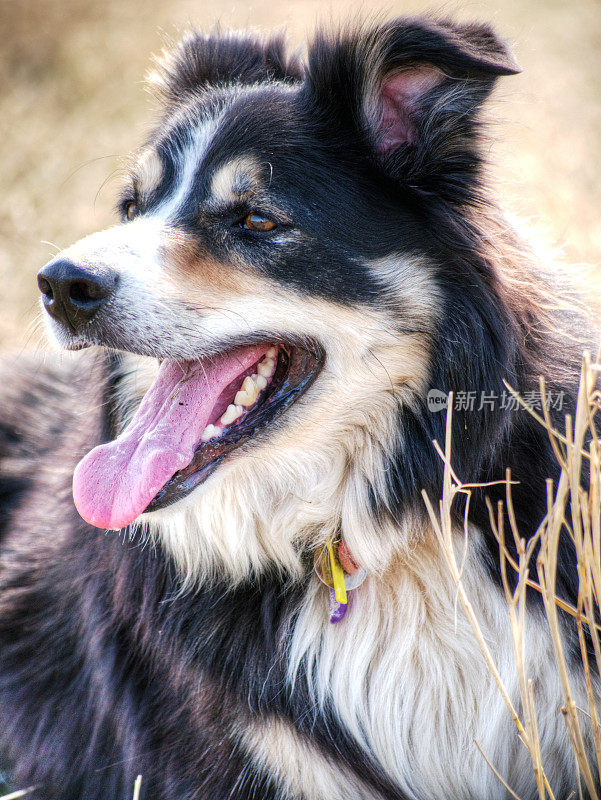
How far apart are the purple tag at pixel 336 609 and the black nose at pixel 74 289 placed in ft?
3.28

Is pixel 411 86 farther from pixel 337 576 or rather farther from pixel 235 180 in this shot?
pixel 337 576

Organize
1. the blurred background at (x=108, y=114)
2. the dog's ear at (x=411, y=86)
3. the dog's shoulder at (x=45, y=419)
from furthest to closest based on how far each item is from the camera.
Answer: the blurred background at (x=108, y=114) < the dog's shoulder at (x=45, y=419) < the dog's ear at (x=411, y=86)

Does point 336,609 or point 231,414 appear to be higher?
point 231,414

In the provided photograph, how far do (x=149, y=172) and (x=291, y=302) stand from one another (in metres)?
0.72

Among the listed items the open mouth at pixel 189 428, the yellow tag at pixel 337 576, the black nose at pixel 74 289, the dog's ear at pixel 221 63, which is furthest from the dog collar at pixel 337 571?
the dog's ear at pixel 221 63

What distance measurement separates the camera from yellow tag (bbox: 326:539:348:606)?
237cm

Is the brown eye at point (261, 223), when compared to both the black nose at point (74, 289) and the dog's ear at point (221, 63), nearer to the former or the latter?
the black nose at point (74, 289)

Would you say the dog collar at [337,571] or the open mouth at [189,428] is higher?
the open mouth at [189,428]

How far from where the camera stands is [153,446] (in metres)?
2.36

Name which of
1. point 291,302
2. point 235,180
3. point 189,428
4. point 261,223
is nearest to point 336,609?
point 189,428

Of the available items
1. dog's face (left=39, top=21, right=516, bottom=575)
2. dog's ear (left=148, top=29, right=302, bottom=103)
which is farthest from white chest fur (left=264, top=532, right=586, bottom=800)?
dog's ear (left=148, top=29, right=302, bottom=103)

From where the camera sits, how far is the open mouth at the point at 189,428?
2.32m

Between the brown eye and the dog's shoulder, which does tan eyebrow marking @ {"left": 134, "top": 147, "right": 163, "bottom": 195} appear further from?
the dog's shoulder

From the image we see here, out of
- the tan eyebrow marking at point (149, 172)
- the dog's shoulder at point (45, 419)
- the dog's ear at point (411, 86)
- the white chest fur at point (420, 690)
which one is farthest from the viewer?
the dog's shoulder at point (45, 419)
